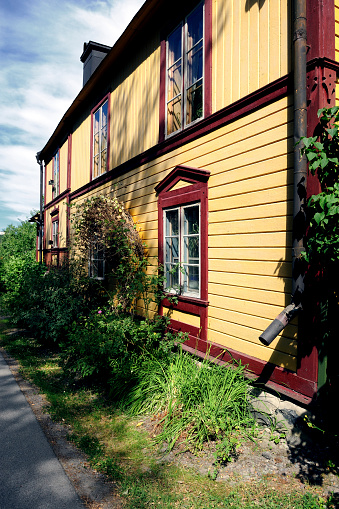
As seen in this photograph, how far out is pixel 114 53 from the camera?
860cm

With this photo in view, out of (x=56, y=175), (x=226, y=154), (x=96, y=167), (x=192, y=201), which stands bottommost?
(x=192, y=201)

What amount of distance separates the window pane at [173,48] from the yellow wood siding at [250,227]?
2008 mm

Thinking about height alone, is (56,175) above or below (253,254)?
above

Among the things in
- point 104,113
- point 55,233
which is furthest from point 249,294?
point 55,233

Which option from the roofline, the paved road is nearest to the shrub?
the paved road

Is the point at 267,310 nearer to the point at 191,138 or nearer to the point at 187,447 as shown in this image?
the point at 187,447

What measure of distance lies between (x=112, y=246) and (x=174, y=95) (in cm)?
300

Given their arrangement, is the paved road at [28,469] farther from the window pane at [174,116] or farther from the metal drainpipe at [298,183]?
the window pane at [174,116]

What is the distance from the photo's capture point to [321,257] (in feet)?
11.2

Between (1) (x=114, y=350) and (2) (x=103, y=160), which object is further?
(2) (x=103, y=160)

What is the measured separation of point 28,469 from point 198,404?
1.84 m

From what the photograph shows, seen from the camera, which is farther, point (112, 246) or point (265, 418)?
point (112, 246)

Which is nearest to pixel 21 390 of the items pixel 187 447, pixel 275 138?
pixel 187 447

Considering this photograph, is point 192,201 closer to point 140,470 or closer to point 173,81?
point 173,81
